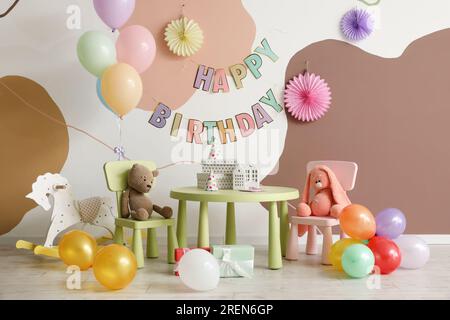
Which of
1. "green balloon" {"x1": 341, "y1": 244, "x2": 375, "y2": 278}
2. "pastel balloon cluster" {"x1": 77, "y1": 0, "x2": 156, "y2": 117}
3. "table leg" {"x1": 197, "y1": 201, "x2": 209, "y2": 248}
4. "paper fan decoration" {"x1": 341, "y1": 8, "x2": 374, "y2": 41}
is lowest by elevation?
"green balloon" {"x1": 341, "y1": 244, "x2": 375, "y2": 278}

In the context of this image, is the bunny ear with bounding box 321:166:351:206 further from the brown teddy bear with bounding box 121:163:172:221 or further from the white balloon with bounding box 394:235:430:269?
the brown teddy bear with bounding box 121:163:172:221

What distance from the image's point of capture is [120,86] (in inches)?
139

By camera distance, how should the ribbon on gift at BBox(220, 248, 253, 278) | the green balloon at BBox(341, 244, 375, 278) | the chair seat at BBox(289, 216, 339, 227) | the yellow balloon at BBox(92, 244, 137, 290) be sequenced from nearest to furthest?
the yellow balloon at BBox(92, 244, 137, 290)
the green balloon at BBox(341, 244, 375, 278)
the ribbon on gift at BBox(220, 248, 253, 278)
the chair seat at BBox(289, 216, 339, 227)

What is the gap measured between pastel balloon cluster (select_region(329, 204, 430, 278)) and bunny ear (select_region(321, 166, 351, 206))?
1.04 ft

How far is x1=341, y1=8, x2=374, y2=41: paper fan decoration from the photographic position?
163 inches

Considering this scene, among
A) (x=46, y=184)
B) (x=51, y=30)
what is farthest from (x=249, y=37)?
(x=46, y=184)

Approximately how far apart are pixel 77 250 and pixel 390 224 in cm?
174

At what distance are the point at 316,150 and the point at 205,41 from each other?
1.09 m

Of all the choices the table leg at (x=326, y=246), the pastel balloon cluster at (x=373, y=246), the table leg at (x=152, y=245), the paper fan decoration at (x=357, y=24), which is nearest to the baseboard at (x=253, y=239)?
the table leg at (x=152, y=245)

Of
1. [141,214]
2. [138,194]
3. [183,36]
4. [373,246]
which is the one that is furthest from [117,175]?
[373,246]

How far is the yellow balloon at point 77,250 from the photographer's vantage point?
3.30 metres

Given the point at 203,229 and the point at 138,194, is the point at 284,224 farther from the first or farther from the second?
the point at 138,194

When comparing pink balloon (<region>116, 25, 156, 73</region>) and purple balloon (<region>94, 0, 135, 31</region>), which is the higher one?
purple balloon (<region>94, 0, 135, 31</region>)

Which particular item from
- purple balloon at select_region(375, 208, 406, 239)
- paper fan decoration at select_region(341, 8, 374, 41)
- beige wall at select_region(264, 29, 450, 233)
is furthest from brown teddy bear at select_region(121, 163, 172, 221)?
paper fan decoration at select_region(341, 8, 374, 41)
